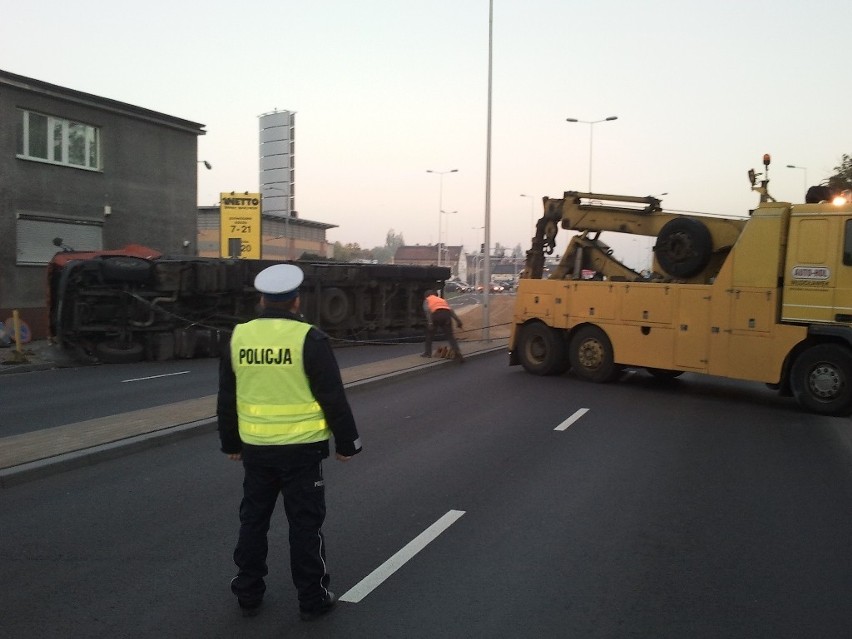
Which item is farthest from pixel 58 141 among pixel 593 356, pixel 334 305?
pixel 593 356

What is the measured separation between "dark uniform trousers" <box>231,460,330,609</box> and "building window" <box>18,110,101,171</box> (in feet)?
74.4

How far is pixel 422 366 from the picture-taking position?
51.4ft

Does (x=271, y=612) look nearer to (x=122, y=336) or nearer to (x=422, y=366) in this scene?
(x=422, y=366)

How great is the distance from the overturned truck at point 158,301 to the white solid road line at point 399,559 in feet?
44.4

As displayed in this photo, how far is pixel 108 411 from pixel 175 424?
1.97 m

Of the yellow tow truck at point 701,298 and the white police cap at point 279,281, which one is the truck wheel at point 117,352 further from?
the white police cap at point 279,281

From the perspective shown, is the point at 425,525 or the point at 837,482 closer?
the point at 425,525

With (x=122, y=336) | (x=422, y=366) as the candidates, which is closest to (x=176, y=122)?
(x=122, y=336)

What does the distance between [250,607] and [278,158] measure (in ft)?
108

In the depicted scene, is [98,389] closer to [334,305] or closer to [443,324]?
[443,324]

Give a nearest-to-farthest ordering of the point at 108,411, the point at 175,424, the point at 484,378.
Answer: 1. the point at 175,424
2. the point at 108,411
3. the point at 484,378

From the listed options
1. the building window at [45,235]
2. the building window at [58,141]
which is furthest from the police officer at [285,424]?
the building window at [58,141]

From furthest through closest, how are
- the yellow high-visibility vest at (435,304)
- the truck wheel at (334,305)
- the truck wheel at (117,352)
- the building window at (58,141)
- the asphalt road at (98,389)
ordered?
1. the building window at (58,141)
2. the truck wheel at (334,305)
3. the truck wheel at (117,352)
4. the yellow high-visibility vest at (435,304)
5. the asphalt road at (98,389)

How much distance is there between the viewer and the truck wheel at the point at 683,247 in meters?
13.1
